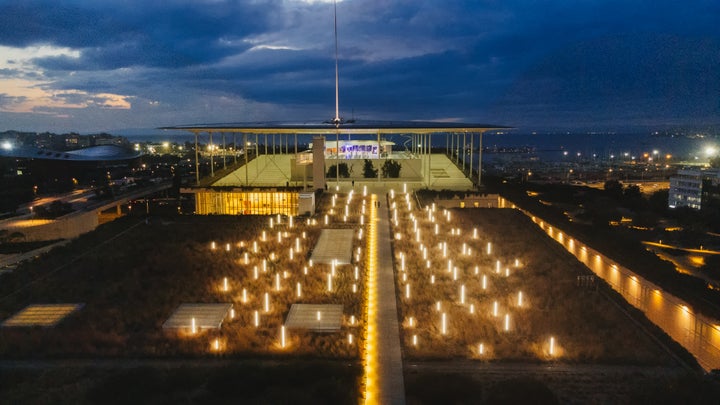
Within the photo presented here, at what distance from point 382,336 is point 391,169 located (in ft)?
63.4

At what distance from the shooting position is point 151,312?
10.7 m

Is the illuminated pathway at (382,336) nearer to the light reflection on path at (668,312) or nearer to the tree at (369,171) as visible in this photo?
the light reflection on path at (668,312)

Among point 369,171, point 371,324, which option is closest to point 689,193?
point 369,171

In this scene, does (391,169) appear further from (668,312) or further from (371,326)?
(371,326)

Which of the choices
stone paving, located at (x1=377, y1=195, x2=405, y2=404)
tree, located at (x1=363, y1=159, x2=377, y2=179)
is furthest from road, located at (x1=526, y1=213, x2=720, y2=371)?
tree, located at (x1=363, y1=159, x2=377, y2=179)

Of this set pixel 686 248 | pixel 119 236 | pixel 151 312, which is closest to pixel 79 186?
pixel 119 236

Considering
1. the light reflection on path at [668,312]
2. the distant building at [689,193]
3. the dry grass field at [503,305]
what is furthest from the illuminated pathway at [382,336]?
the distant building at [689,193]

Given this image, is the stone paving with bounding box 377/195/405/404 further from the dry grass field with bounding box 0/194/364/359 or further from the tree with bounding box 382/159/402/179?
the tree with bounding box 382/159/402/179

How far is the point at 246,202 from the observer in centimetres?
2406

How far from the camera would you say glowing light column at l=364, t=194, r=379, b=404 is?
24.9 ft

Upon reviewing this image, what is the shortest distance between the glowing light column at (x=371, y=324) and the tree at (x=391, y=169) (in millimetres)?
11074

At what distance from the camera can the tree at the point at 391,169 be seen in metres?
28.1

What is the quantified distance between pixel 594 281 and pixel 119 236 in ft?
53.2

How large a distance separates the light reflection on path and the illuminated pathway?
21.7ft
